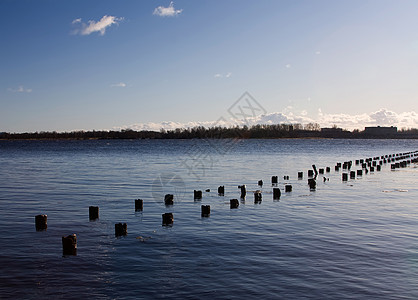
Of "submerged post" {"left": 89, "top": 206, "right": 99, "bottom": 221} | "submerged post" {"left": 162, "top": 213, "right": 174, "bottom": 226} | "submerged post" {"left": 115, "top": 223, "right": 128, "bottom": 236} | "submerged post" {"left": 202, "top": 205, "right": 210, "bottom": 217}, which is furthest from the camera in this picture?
"submerged post" {"left": 202, "top": 205, "right": 210, "bottom": 217}

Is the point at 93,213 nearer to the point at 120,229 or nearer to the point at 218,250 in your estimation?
the point at 120,229

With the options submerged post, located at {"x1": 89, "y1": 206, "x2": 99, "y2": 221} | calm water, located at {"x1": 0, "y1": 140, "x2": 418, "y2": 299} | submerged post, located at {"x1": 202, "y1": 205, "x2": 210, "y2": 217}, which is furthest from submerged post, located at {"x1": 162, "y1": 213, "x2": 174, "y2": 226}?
submerged post, located at {"x1": 89, "y1": 206, "x2": 99, "y2": 221}

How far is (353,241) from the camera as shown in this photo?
15.2 metres

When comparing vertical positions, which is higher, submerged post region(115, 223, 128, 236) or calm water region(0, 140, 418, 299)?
submerged post region(115, 223, 128, 236)

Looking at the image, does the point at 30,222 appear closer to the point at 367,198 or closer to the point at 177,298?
the point at 177,298

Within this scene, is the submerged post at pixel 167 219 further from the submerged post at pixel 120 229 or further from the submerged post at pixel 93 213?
the submerged post at pixel 93 213

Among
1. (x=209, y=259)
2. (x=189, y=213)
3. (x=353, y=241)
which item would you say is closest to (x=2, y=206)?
(x=189, y=213)

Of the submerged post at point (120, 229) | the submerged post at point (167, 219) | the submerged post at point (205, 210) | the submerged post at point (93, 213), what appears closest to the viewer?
the submerged post at point (120, 229)

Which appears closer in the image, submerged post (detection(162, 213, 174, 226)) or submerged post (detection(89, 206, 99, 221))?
submerged post (detection(162, 213, 174, 226))

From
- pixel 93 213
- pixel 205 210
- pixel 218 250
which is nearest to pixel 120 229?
pixel 93 213

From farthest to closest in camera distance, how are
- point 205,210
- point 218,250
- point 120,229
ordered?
point 205,210, point 120,229, point 218,250

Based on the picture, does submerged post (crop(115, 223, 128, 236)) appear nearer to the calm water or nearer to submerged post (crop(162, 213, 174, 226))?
the calm water

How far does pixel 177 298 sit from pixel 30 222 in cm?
1128

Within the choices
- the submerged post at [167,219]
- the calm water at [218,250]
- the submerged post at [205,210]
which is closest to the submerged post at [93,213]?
the calm water at [218,250]
